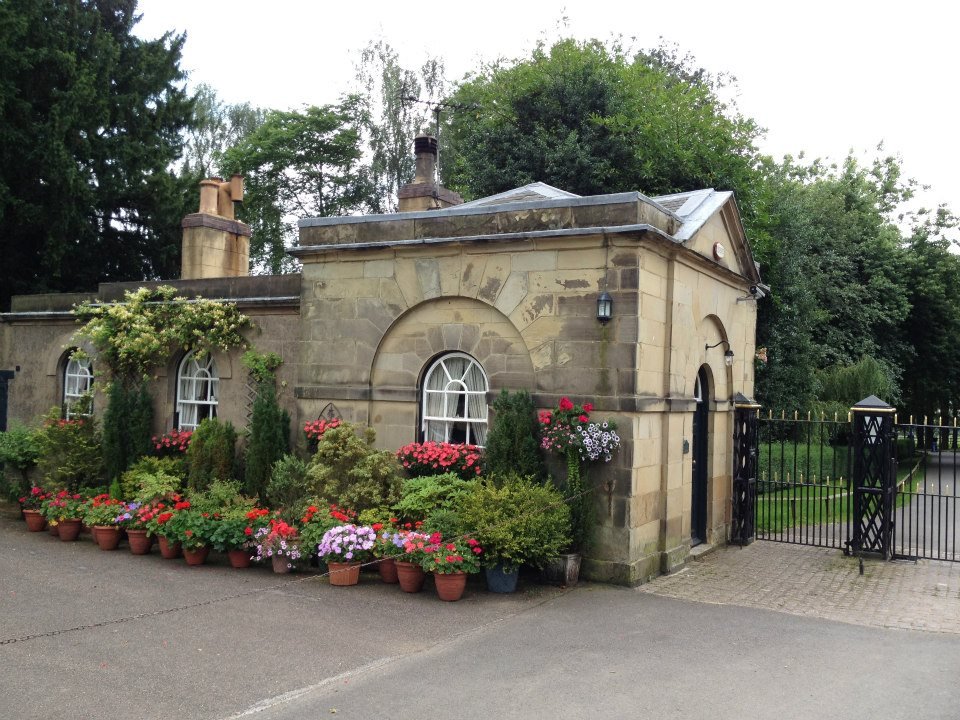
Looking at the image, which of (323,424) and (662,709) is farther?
(323,424)

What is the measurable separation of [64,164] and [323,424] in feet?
39.2

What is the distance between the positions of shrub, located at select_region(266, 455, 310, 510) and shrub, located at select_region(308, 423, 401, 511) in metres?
0.16

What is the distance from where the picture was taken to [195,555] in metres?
10.6

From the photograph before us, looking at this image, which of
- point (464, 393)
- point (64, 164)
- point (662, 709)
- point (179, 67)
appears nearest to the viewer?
point (662, 709)

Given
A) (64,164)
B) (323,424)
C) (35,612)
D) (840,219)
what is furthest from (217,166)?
(35,612)

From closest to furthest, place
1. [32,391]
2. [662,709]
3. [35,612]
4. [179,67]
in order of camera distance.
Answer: [662,709]
[35,612]
[32,391]
[179,67]

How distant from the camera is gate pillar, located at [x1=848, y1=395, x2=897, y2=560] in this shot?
1191cm

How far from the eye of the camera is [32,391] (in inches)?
625

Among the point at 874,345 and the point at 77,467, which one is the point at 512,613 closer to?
the point at 77,467

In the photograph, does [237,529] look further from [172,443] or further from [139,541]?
[172,443]

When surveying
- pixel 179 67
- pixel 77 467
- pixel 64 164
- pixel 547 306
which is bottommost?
pixel 77 467

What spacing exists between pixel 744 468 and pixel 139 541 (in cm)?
890

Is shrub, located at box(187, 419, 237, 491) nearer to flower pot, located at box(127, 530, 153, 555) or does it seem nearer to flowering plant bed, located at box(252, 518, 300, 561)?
flower pot, located at box(127, 530, 153, 555)

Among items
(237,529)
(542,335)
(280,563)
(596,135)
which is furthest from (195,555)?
(596,135)
